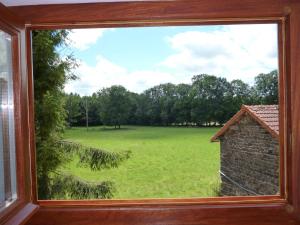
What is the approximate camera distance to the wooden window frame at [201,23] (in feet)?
6.02

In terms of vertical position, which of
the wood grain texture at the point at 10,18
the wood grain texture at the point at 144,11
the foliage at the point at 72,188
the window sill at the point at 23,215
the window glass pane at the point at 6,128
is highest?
the wood grain texture at the point at 144,11

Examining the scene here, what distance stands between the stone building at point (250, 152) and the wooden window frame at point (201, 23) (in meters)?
0.15

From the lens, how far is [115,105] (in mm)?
2342

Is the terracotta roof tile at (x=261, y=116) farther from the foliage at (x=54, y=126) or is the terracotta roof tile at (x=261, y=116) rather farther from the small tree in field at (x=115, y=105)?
the foliage at (x=54, y=126)

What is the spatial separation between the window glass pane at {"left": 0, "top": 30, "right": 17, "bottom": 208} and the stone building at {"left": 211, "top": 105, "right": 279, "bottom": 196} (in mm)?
1165

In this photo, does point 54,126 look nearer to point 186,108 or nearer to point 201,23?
point 186,108

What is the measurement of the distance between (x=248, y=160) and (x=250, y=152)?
0.17ft

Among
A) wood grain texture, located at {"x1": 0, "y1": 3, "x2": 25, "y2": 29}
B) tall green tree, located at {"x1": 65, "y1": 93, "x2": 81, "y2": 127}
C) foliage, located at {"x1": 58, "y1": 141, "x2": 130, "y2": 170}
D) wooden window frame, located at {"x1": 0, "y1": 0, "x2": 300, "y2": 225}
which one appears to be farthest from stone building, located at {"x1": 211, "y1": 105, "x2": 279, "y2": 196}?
wood grain texture, located at {"x1": 0, "y1": 3, "x2": 25, "y2": 29}

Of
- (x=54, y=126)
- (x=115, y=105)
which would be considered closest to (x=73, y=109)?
(x=115, y=105)

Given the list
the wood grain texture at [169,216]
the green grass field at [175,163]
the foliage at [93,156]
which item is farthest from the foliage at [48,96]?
the wood grain texture at [169,216]

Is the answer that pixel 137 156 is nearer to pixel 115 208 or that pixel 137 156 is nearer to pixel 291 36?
pixel 115 208

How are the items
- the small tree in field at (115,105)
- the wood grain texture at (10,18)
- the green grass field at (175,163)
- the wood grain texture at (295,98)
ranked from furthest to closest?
1. the small tree in field at (115,105)
2. the green grass field at (175,163)
3. the wood grain texture at (295,98)
4. the wood grain texture at (10,18)

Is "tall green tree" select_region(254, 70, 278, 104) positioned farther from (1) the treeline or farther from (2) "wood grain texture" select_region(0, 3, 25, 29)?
(2) "wood grain texture" select_region(0, 3, 25, 29)

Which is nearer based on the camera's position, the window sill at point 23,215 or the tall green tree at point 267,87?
the window sill at point 23,215
